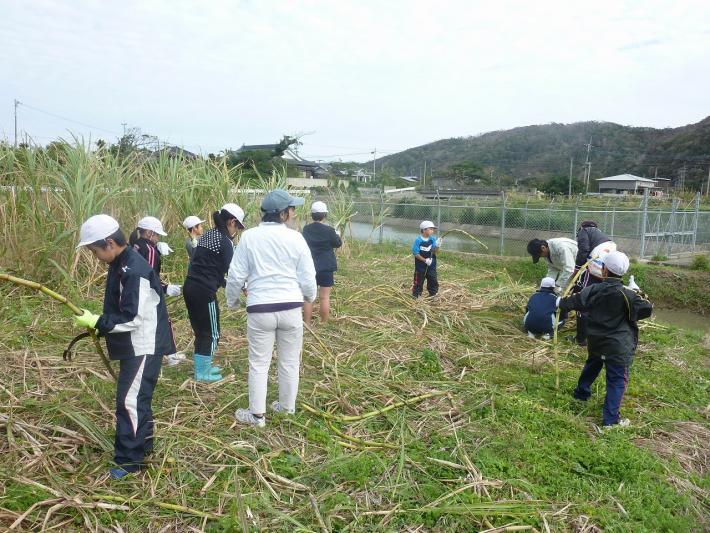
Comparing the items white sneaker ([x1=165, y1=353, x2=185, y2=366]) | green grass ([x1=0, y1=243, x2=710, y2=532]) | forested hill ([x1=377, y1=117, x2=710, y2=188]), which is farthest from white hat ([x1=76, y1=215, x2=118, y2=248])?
forested hill ([x1=377, y1=117, x2=710, y2=188])

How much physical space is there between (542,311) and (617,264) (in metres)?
2.12

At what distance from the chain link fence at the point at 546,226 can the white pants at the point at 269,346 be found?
9.22 metres

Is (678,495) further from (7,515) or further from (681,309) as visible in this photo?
(681,309)

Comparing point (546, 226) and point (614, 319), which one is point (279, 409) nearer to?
point (614, 319)

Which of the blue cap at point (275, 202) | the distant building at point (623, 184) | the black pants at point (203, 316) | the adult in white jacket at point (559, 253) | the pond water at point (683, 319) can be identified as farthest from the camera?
the distant building at point (623, 184)

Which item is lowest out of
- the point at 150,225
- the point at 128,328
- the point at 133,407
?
the point at 133,407

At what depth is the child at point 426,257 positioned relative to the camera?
729cm

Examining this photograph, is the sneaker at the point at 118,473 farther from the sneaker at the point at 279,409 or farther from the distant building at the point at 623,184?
the distant building at the point at 623,184

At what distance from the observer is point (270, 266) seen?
319cm

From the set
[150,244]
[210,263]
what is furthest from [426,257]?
[150,244]

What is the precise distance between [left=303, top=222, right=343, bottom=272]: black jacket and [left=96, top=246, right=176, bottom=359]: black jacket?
295 cm

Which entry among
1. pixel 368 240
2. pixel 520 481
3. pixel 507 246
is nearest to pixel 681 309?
pixel 507 246

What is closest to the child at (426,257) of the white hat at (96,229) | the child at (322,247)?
the child at (322,247)

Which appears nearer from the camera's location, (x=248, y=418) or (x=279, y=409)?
(x=248, y=418)
